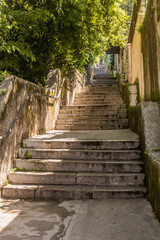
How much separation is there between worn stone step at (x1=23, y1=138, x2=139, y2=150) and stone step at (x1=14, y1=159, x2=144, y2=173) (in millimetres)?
444

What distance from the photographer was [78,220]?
277cm

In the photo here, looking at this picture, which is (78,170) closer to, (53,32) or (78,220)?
(78,220)

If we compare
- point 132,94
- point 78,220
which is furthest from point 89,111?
point 78,220

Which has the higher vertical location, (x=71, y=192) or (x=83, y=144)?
(x=83, y=144)

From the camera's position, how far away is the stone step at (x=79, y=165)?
3.91 meters

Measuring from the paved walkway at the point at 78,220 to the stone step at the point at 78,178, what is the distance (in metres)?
0.41

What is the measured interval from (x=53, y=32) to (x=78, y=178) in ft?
17.7

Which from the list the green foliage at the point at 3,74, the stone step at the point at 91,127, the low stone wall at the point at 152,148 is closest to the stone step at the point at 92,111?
the stone step at the point at 91,127

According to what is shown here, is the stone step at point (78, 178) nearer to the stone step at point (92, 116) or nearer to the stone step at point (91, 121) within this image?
the stone step at point (91, 121)

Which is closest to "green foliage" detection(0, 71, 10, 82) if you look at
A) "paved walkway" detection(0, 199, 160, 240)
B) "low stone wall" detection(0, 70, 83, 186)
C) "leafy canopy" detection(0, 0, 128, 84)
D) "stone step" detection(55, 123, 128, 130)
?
"low stone wall" detection(0, 70, 83, 186)

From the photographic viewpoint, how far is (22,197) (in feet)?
11.9

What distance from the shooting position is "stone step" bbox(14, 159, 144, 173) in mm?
3914

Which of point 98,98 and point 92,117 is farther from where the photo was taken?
point 98,98

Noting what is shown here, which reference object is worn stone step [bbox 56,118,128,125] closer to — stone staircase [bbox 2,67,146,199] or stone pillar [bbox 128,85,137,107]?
stone pillar [bbox 128,85,137,107]
